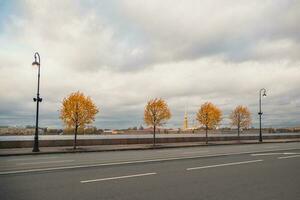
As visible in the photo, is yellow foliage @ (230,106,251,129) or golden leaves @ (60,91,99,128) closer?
golden leaves @ (60,91,99,128)

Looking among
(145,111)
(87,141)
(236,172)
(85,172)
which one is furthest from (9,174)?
(145,111)

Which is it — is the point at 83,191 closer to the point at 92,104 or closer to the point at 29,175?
the point at 29,175

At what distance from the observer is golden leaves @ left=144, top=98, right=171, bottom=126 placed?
39.8 meters

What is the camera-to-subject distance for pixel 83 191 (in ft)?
Answer: 31.2

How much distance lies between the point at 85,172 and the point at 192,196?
18.8 feet

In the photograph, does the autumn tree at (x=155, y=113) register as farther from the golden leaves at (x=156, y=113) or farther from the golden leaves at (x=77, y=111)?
the golden leaves at (x=77, y=111)

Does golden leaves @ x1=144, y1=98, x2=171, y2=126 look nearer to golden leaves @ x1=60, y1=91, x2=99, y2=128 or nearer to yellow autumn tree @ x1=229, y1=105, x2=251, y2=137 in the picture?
golden leaves @ x1=60, y1=91, x2=99, y2=128

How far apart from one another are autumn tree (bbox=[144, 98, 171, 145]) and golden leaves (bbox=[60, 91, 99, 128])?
8768 mm

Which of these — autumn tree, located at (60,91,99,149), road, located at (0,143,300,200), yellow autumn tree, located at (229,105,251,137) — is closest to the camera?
road, located at (0,143,300,200)

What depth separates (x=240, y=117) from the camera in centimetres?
6256

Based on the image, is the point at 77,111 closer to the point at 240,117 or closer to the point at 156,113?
the point at 156,113

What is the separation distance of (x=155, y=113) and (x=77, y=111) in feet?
34.3

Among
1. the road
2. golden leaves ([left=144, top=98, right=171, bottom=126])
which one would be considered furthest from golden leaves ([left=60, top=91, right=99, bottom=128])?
the road

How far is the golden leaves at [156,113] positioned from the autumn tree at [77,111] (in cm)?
877
